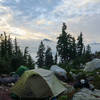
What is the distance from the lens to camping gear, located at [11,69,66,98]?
929 centimetres

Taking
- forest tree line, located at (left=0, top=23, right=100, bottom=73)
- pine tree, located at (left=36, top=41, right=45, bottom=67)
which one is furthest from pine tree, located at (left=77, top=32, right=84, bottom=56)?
pine tree, located at (left=36, top=41, right=45, bottom=67)

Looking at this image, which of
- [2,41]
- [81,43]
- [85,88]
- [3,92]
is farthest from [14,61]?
[81,43]

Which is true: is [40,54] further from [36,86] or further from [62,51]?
[36,86]

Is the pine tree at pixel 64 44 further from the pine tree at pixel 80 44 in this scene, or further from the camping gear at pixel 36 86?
the camping gear at pixel 36 86

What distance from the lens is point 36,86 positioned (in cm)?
944

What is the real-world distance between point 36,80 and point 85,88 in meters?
2.95

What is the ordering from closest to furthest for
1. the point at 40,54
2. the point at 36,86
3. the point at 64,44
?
1. the point at 36,86
2. the point at 64,44
3. the point at 40,54

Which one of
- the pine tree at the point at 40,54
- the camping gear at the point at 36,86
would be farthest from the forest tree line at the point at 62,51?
the camping gear at the point at 36,86

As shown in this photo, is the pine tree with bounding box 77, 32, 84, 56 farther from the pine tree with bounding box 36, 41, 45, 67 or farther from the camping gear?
the camping gear

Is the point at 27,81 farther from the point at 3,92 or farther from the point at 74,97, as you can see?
the point at 74,97

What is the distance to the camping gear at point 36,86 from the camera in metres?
Answer: 9.29

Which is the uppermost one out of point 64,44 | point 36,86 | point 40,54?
point 64,44

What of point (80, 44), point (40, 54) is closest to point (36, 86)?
point (40, 54)

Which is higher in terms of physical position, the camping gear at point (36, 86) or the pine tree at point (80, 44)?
the pine tree at point (80, 44)
